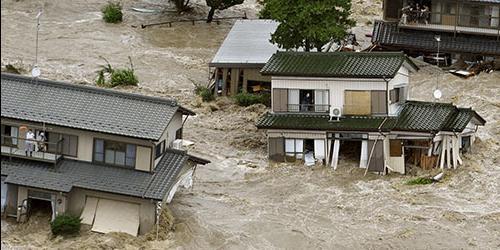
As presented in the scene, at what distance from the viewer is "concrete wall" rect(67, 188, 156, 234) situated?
24.4 meters

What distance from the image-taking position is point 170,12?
57000 millimetres

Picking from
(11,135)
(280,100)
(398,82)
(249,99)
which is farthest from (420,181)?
(11,135)

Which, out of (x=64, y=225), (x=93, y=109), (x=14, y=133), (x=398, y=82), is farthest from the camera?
(x=398, y=82)

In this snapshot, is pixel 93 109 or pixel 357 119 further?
pixel 357 119

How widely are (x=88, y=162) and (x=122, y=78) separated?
55.3 ft

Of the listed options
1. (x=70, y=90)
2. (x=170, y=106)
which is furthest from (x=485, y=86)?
(x=70, y=90)

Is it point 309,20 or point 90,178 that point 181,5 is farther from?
point 90,178

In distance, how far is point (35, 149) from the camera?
2417cm

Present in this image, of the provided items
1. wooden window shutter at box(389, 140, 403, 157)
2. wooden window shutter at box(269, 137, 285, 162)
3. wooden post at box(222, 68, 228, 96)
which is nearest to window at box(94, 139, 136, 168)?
wooden window shutter at box(269, 137, 285, 162)

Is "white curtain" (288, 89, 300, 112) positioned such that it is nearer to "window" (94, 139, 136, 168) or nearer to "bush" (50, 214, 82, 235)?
"window" (94, 139, 136, 168)

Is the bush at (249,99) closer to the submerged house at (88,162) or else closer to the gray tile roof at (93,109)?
the gray tile roof at (93,109)

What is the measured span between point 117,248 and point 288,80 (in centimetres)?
1282

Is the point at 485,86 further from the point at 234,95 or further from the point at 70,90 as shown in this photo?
the point at 70,90

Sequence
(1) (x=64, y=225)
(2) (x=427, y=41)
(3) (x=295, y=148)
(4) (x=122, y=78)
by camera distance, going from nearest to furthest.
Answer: (1) (x=64, y=225), (3) (x=295, y=148), (4) (x=122, y=78), (2) (x=427, y=41)
